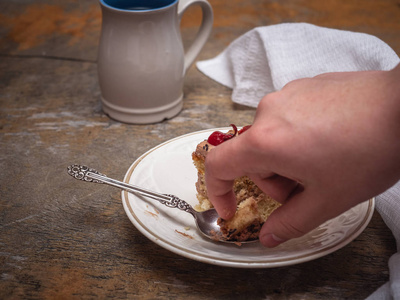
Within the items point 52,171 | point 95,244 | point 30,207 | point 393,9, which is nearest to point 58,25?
point 52,171

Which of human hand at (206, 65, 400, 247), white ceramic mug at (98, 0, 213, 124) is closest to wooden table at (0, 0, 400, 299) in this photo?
white ceramic mug at (98, 0, 213, 124)

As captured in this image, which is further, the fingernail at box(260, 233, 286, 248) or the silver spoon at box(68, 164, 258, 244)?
the silver spoon at box(68, 164, 258, 244)

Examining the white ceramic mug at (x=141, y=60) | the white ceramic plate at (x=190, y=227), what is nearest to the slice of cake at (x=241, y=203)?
the white ceramic plate at (x=190, y=227)

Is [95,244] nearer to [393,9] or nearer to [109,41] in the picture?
[109,41]

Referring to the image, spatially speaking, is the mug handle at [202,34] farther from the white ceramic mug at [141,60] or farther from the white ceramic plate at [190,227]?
the white ceramic plate at [190,227]

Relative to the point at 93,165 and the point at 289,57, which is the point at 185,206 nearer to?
the point at 93,165

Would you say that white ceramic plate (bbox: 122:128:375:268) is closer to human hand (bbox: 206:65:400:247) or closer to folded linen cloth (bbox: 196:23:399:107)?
human hand (bbox: 206:65:400:247)

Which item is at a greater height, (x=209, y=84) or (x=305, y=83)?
(x=305, y=83)
